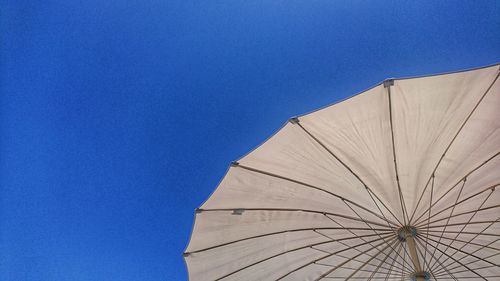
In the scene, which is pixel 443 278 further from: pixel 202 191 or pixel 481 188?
pixel 202 191

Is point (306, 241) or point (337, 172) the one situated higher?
point (337, 172)

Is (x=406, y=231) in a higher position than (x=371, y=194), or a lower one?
lower

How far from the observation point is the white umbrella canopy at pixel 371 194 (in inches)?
159

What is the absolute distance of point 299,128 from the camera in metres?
4.27

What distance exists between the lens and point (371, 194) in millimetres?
4727

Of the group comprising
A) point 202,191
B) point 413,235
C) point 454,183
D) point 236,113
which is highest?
point 236,113

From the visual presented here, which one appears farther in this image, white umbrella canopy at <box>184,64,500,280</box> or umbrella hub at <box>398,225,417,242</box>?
umbrella hub at <box>398,225,417,242</box>

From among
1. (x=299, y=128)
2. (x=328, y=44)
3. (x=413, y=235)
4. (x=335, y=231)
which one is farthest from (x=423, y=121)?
(x=328, y=44)

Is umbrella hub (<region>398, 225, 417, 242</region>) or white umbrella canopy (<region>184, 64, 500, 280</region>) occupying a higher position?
white umbrella canopy (<region>184, 64, 500, 280</region>)

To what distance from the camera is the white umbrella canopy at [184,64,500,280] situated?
13.2 feet

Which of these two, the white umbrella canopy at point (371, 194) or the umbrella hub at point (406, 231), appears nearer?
the white umbrella canopy at point (371, 194)

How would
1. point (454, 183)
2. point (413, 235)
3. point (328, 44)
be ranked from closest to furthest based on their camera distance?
point (454, 183) < point (413, 235) < point (328, 44)

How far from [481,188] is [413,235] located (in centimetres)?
103

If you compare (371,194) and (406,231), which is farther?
(406,231)
